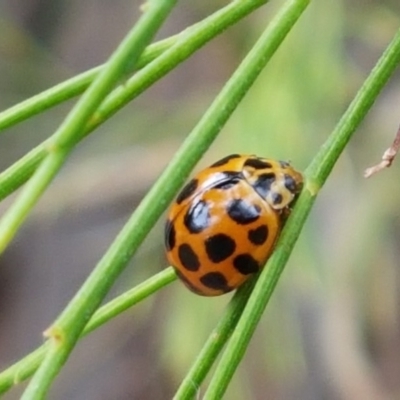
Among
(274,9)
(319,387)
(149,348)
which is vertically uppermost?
(274,9)

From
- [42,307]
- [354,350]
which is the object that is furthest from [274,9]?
[42,307]

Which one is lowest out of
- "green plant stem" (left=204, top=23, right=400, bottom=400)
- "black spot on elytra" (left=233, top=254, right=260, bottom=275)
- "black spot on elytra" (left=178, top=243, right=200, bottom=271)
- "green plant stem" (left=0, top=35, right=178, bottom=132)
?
"black spot on elytra" (left=178, top=243, right=200, bottom=271)

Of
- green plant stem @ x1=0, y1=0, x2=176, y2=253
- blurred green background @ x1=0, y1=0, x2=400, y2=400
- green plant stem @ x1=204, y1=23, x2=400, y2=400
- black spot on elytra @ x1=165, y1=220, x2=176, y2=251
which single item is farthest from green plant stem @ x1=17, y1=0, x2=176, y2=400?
blurred green background @ x1=0, y1=0, x2=400, y2=400

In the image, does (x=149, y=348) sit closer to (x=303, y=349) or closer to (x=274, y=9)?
(x=303, y=349)

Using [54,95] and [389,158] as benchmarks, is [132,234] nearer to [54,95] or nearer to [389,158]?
[54,95]

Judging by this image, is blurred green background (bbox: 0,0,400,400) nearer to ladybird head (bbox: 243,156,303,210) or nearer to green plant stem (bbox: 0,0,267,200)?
ladybird head (bbox: 243,156,303,210)

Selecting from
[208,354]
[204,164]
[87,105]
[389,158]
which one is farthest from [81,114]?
[204,164]

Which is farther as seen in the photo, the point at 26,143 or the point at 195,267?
the point at 26,143

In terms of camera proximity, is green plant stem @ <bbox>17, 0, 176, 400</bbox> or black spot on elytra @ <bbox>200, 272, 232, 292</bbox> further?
black spot on elytra @ <bbox>200, 272, 232, 292</bbox>
